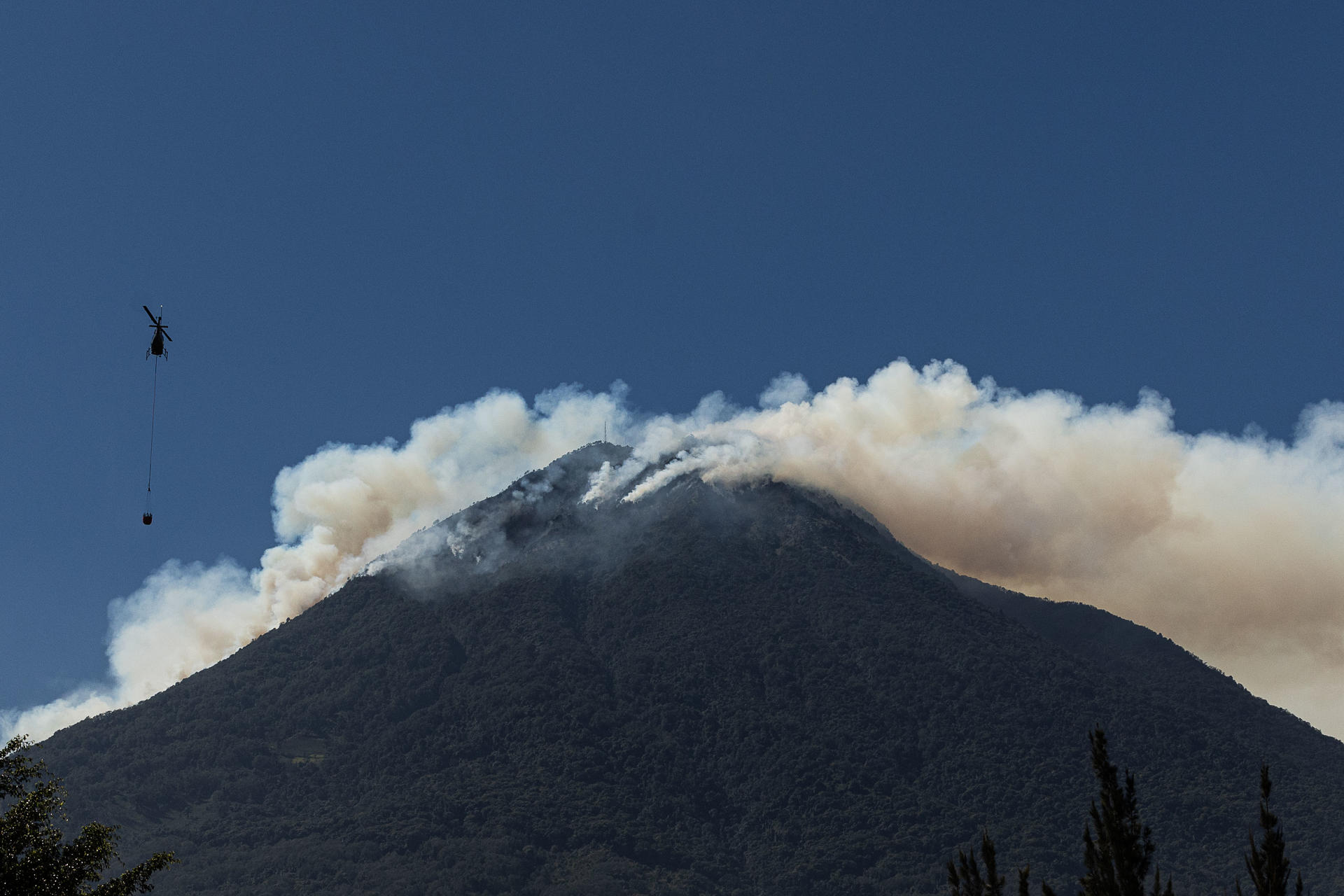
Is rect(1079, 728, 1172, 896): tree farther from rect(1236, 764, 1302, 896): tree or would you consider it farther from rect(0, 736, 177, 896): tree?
rect(0, 736, 177, 896): tree

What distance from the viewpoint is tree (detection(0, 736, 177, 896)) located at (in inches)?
1690

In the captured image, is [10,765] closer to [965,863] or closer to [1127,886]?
[965,863]

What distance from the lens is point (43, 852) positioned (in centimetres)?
4412

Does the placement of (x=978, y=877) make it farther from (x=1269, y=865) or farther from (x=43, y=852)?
(x=43, y=852)

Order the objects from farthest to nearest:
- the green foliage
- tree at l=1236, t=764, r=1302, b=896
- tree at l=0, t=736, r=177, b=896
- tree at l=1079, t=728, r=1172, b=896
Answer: the green foliage
tree at l=1079, t=728, r=1172, b=896
tree at l=1236, t=764, r=1302, b=896
tree at l=0, t=736, r=177, b=896

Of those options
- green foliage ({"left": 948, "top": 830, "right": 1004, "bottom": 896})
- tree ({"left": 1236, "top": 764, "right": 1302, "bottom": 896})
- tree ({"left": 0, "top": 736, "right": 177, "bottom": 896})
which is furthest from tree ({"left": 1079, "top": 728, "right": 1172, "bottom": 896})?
tree ({"left": 0, "top": 736, "right": 177, "bottom": 896})

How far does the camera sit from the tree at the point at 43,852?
4294cm

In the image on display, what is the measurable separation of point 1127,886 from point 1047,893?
3144mm

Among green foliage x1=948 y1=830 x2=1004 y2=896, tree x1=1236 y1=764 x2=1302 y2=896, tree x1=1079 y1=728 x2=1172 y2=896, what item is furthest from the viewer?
green foliage x1=948 y1=830 x2=1004 y2=896

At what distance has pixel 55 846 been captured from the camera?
44875 mm

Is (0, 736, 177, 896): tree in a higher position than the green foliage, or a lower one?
higher

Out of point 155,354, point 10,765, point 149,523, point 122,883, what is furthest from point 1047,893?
point 155,354

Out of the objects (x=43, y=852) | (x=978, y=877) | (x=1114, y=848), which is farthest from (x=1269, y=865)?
(x=43, y=852)

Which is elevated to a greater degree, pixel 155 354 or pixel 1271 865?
pixel 155 354
